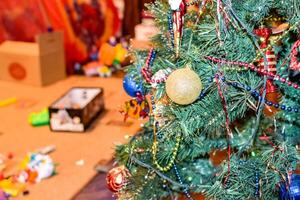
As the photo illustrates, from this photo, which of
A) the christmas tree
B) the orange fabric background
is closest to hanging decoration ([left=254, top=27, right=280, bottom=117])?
the christmas tree

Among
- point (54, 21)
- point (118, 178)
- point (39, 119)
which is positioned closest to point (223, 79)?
point (118, 178)

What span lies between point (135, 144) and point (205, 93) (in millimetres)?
245

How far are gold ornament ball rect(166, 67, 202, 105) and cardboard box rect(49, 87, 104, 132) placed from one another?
0.93 meters

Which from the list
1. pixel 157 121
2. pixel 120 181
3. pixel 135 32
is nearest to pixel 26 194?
pixel 120 181

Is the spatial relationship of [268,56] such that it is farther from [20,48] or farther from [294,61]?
[20,48]

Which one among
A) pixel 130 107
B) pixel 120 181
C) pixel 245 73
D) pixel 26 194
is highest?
pixel 245 73

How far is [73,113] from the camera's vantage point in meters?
1.65

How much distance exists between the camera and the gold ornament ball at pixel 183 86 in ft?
2.45

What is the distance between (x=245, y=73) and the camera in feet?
2.73

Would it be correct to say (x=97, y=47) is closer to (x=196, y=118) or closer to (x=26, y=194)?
(x=26, y=194)

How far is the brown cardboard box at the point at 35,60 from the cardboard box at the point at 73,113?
418mm

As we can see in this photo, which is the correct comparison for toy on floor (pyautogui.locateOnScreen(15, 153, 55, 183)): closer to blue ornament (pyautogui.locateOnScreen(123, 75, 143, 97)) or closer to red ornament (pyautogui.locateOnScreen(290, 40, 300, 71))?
blue ornament (pyautogui.locateOnScreen(123, 75, 143, 97))

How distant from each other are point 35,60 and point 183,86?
1525mm

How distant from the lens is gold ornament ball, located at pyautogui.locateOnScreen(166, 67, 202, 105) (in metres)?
0.75
